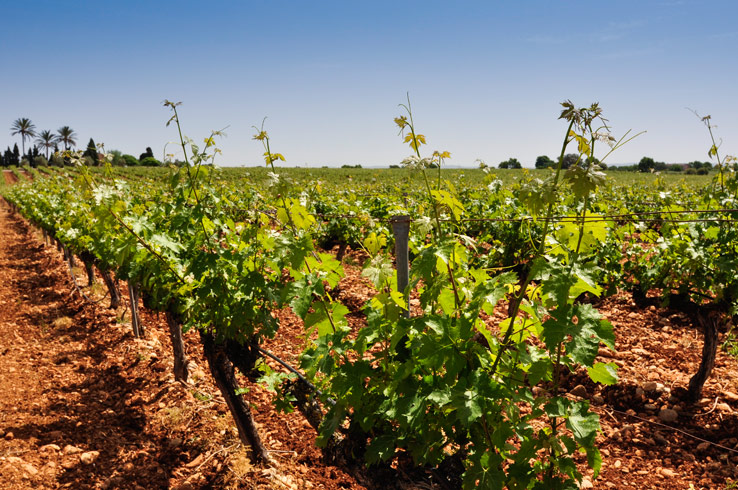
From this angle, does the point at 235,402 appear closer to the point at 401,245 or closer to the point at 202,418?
the point at 202,418

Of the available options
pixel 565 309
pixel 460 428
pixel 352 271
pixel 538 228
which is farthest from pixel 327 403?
pixel 352 271

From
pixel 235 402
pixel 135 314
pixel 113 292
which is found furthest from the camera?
pixel 113 292

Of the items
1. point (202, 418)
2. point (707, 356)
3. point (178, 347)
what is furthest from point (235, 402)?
point (707, 356)

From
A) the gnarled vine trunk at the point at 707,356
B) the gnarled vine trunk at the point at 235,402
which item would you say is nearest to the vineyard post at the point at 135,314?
the gnarled vine trunk at the point at 235,402

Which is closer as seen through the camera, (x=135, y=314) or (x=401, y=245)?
(x=401, y=245)

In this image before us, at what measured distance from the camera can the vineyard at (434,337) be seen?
5.74 feet

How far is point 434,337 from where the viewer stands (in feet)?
5.92

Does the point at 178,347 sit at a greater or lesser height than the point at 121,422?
greater

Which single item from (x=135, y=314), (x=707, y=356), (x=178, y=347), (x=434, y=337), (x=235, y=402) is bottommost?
(x=707, y=356)

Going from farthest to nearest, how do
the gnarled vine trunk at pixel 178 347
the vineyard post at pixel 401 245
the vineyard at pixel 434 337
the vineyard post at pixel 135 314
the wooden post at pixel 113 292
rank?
the wooden post at pixel 113 292
the vineyard post at pixel 135 314
the gnarled vine trunk at pixel 178 347
the vineyard post at pixel 401 245
the vineyard at pixel 434 337

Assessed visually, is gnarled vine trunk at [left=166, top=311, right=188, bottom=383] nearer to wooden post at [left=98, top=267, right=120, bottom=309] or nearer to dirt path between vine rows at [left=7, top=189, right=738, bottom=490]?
dirt path between vine rows at [left=7, top=189, right=738, bottom=490]

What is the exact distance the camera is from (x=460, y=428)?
2006 millimetres

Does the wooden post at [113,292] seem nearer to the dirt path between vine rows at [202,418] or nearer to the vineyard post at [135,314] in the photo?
the dirt path between vine rows at [202,418]

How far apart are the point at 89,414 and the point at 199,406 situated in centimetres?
119
